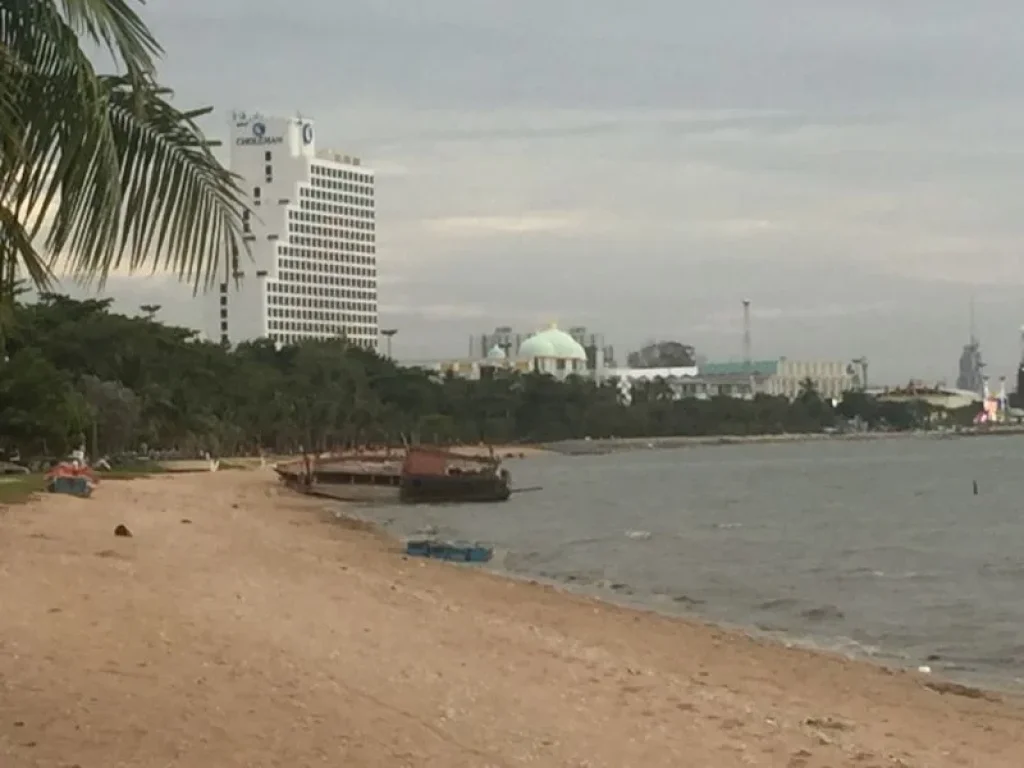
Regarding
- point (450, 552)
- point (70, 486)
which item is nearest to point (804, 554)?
point (450, 552)

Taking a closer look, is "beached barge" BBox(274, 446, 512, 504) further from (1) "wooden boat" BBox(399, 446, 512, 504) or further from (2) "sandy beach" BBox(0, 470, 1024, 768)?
(2) "sandy beach" BBox(0, 470, 1024, 768)

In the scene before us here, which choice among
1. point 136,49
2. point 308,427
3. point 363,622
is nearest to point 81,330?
point 308,427

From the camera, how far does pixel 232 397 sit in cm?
11088

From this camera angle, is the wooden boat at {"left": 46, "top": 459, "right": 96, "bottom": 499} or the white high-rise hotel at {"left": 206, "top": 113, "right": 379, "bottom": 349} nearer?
the white high-rise hotel at {"left": 206, "top": 113, "right": 379, "bottom": 349}

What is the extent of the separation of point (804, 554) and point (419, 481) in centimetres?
2665

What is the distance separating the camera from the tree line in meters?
60.4

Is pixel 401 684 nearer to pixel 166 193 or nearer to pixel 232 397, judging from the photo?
pixel 166 193

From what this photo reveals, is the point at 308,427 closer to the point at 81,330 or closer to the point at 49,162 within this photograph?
the point at 81,330

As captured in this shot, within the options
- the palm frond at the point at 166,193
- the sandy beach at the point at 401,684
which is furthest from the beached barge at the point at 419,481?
the palm frond at the point at 166,193

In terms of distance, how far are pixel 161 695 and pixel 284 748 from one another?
5.74 feet

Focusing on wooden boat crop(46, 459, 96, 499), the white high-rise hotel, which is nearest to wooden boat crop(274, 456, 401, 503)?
wooden boat crop(46, 459, 96, 499)

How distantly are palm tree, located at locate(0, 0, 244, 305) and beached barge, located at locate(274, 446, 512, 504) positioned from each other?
5599 centimetres

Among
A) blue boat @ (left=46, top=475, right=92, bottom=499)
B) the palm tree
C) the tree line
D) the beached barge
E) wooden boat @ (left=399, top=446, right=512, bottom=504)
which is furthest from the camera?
the beached barge

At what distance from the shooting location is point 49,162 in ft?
23.1
